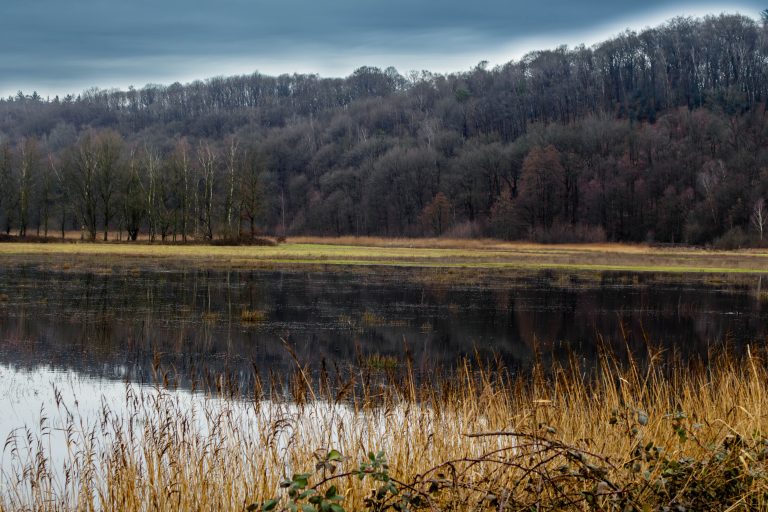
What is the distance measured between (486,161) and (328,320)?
96152 mm

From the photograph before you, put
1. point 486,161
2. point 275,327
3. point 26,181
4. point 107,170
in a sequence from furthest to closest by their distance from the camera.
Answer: point 486,161, point 26,181, point 107,170, point 275,327

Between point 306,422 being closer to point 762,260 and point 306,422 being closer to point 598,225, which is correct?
point 762,260

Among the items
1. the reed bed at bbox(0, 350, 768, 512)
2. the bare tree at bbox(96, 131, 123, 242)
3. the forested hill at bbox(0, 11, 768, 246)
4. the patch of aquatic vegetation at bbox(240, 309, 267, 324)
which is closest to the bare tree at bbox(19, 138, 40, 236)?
the forested hill at bbox(0, 11, 768, 246)

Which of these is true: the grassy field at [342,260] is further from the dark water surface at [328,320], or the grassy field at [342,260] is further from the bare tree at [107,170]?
the bare tree at [107,170]

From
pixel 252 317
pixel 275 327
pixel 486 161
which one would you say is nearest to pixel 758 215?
pixel 486 161

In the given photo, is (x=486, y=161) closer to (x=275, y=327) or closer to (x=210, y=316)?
(x=210, y=316)

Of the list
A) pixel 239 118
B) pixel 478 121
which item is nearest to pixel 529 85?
pixel 478 121

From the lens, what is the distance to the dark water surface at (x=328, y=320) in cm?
1684

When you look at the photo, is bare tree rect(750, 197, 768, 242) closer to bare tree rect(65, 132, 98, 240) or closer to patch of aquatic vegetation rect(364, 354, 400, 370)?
bare tree rect(65, 132, 98, 240)

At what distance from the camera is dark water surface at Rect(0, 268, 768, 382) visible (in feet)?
55.3

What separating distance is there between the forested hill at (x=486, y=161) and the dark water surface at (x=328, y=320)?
43.3 meters

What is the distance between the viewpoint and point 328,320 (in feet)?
77.7

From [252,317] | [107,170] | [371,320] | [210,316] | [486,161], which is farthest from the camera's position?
[486,161]

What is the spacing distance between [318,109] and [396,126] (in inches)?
1553
